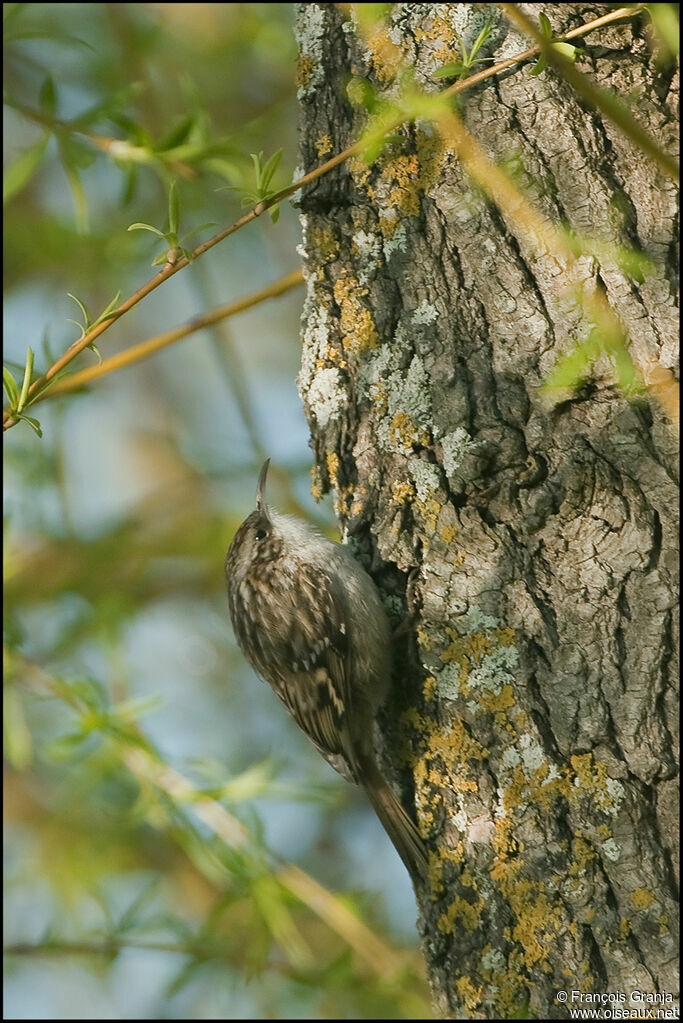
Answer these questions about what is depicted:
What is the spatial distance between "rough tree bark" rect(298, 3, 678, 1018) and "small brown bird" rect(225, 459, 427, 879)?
0.13m

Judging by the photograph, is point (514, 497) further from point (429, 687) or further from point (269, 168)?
point (269, 168)

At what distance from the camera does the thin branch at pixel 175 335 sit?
2.38 meters

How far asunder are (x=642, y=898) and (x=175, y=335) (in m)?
1.65

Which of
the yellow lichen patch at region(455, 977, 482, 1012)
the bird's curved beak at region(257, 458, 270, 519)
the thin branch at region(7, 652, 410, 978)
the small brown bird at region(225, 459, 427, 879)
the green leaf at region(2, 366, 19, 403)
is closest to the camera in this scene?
the green leaf at region(2, 366, 19, 403)

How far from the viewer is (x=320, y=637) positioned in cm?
291

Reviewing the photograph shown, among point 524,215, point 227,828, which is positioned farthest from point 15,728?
point 524,215

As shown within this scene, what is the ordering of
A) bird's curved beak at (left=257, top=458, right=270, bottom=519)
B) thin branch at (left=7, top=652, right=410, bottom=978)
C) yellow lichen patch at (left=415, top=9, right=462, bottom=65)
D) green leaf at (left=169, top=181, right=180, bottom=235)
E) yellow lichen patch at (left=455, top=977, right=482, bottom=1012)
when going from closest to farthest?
green leaf at (left=169, top=181, right=180, bottom=235)
yellow lichen patch at (left=455, top=977, right=482, bottom=1012)
yellow lichen patch at (left=415, top=9, right=462, bottom=65)
thin branch at (left=7, top=652, right=410, bottom=978)
bird's curved beak at (left=257, top=458, right=270, bottom=519)

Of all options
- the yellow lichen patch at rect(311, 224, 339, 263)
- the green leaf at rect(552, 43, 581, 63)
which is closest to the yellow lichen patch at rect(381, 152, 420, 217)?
the yellow lichen patch at rect(311, 224, 339, 263)

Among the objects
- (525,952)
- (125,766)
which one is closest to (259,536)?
(125,766)

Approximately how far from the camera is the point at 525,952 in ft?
6.40

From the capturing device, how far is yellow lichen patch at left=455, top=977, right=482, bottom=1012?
2.03m

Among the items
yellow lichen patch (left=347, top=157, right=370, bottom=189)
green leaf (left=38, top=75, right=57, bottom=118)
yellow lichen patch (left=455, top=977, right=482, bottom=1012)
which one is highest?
green leaf (left=38, top=75, right=57, bottom=118)

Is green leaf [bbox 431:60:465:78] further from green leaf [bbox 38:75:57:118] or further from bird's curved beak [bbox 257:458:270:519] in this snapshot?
bird's curved beak [bbox 257:458:270:519]

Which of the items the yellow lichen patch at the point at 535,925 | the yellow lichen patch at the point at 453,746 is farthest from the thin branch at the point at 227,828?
the yellow lichen patch at the point at 535,925
